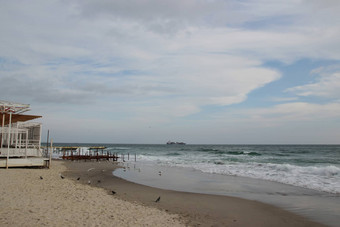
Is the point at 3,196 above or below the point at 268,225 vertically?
above

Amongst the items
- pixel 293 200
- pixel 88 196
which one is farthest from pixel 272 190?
pixel 88 196

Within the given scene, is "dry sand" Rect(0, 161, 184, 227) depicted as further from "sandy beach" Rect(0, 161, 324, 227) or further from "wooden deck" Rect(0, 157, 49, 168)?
"wooden deck" Rect(0, 157, 49, 168)

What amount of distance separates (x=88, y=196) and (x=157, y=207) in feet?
9.90

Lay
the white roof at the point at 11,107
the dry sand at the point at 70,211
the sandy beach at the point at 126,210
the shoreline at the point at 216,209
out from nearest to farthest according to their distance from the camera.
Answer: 1. the dry sand at the point at 70,211
2. the sandy beach at the point at 126,210
3. the shoreline at the point at 216,209
4. the white roof at the point at 11,107

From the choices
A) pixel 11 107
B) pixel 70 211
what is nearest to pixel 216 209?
pixel 70 211

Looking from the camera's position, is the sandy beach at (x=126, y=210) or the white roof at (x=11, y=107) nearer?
the sandy beach at (x=126, y=210)

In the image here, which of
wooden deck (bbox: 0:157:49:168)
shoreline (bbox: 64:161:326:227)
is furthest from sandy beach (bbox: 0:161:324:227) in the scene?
wooden deck (bbox: 0:157:49:168)

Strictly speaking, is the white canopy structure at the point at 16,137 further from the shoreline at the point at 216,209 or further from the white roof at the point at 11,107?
the shoreline at the point at 216,209

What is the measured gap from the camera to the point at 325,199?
1180 cm

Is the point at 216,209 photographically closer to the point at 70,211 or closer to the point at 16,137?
the point at 70,211

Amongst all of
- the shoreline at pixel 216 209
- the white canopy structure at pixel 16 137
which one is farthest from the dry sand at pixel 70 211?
the white canopy structure at pixel 16 137

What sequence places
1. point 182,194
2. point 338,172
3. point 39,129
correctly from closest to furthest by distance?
point 182,194 < point 338,172 < point 39,129

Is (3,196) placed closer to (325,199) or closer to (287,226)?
(287,226)

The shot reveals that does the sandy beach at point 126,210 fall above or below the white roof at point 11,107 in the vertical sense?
below
